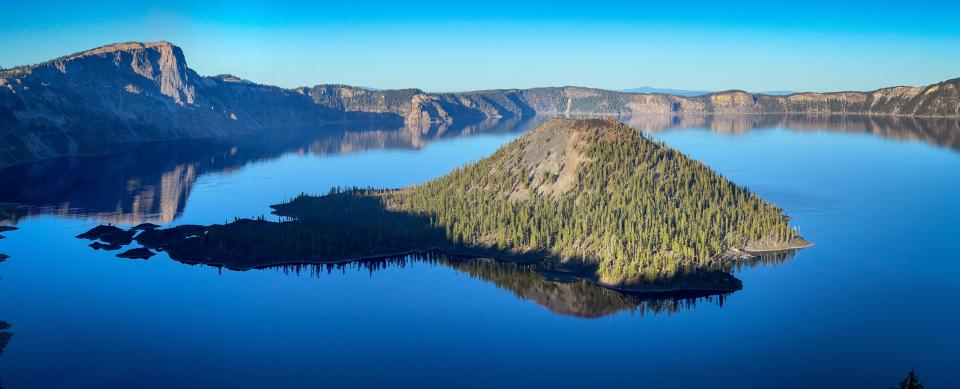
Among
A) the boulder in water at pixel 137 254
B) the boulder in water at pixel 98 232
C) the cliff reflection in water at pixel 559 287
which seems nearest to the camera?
the cliff reflection in water at pixel 559 287

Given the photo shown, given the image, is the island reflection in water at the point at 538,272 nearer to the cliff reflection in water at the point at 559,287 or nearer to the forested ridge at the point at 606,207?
the cliff reflection in water at the point at 559,287

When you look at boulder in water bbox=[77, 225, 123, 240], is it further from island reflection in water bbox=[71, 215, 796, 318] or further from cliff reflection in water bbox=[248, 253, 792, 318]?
cliff reflection in water bbox=[248, 253, 792, 318]

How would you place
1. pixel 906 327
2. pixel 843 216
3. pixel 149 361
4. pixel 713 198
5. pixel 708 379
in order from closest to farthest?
1. pixel 708 379
2. pixel 149 361
3. pixel 906 327
4. pixel 713 198
5. pixel 843 216

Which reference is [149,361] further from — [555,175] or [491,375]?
[555,175]

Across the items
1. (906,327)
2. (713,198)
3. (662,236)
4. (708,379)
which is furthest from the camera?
(713,198)

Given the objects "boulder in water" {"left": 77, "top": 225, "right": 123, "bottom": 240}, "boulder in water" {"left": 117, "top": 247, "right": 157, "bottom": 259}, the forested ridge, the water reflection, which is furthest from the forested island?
"boulder in water" {"left": 117, "top": 247, "right": 157, "bottom": 259}

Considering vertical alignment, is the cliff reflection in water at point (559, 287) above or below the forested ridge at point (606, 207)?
below

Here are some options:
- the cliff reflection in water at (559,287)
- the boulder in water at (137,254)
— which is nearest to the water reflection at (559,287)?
the cliff reflection in water at (559,287)

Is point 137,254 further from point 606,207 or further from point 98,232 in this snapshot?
point 606,207

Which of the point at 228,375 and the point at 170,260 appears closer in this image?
the point at 228,375

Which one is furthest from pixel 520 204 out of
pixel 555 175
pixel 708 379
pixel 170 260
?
pixel 708 379
